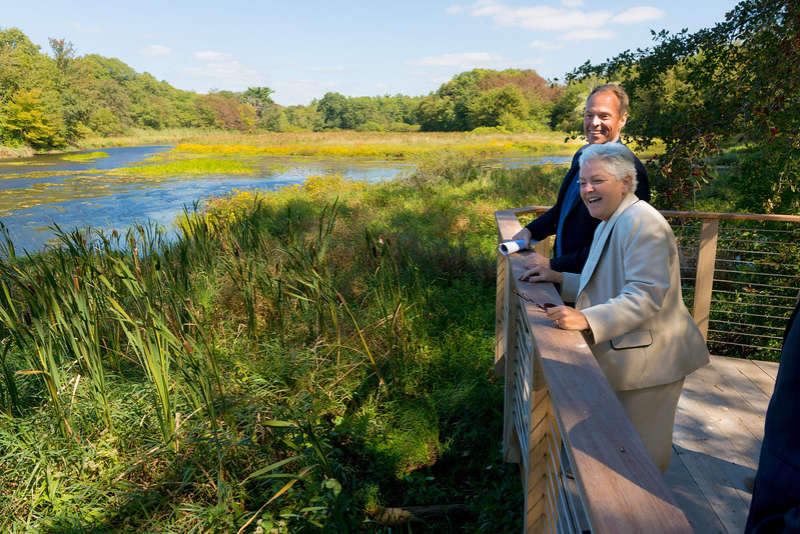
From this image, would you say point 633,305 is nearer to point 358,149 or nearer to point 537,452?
point 537,452

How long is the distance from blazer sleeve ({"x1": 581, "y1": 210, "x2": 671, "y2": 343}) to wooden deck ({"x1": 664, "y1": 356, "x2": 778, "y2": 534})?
1088 mm

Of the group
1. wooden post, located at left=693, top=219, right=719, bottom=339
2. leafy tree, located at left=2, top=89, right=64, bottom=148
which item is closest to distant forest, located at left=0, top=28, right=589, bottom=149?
leafy tree, located at left=2, top=89, right=64, bottom=148

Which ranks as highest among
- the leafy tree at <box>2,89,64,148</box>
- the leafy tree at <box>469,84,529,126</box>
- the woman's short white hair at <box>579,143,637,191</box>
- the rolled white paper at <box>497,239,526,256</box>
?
the leafy tree at <box>469,84,529,126</box>

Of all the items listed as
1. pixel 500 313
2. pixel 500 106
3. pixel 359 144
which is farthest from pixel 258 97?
pixel 500 313

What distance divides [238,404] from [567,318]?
6.48ft

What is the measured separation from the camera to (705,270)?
309cm

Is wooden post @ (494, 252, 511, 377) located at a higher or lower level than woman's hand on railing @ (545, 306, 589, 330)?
lower

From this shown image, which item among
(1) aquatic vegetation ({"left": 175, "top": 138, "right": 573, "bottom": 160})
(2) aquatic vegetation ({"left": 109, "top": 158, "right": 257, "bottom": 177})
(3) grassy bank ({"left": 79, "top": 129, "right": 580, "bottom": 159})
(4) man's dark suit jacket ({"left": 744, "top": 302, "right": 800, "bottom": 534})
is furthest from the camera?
(3) grassy bank ({"left": 79, "top": 129, "right": 580, "bottom": 159})

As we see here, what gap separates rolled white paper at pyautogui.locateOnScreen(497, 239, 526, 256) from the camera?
2180 mm

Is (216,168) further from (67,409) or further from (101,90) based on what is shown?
(101,90)

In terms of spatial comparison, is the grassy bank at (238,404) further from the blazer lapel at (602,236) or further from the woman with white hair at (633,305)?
the blazer lapel at (602,236)

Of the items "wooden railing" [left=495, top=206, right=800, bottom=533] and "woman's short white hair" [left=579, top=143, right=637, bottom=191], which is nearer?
"wooden railing" [left=495, top=206, right=800, bottom=533]

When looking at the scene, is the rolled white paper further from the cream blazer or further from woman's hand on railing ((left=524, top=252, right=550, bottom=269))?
the cream blazer

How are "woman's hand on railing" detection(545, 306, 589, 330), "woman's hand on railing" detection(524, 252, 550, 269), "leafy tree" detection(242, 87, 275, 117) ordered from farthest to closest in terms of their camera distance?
"leafy tree" detection(242, 87, 275, 117) < "woman's hand on railing" detection(524, 252, 550, 269) < "woman's hand on railing" detection(545, 306, 589, 330)
